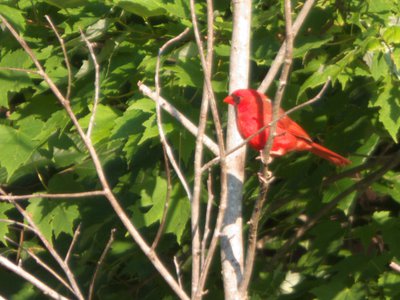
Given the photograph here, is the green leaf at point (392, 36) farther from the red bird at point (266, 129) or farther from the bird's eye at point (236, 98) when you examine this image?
the bird's eye at point (236, 98)

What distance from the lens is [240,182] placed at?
2.77 meters

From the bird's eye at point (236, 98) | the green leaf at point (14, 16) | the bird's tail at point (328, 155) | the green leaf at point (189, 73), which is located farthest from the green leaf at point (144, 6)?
the bird's tail at point (328, 155)

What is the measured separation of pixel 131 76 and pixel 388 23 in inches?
39.2

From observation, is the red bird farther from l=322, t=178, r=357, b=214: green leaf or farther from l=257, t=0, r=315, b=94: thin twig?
l=322, t=178, r=357, b=214: green leaf

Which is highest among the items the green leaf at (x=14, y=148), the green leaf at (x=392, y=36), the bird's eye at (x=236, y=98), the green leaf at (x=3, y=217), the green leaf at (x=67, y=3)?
the green leaf at (x=67, y=3)

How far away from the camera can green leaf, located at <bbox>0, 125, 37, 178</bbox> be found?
134 inches

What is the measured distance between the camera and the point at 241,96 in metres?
3.02

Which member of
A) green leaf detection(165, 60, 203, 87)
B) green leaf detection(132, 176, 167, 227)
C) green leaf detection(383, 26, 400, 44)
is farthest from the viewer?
green leaf detection(132, 176, 167, 227)

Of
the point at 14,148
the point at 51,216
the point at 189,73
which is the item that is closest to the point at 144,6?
the point at 189,73

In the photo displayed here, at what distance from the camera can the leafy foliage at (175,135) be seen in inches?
131

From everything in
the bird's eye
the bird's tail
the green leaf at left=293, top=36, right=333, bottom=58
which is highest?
the green leaf at left=293, top=36, right=333, bottom=58

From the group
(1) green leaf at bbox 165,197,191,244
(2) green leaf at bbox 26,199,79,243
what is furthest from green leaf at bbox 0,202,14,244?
(1) green leaf at bbox 165,197,191,244

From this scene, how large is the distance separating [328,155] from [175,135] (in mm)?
699

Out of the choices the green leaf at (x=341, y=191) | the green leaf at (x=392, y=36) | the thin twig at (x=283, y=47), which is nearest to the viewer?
the thin twig at (x=283, y=47)
